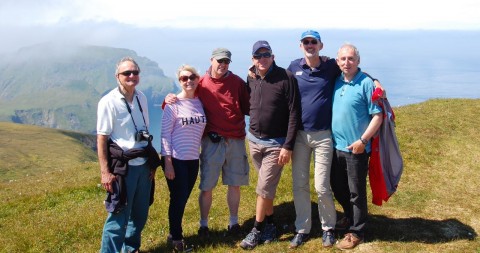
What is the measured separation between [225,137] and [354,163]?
329 cm

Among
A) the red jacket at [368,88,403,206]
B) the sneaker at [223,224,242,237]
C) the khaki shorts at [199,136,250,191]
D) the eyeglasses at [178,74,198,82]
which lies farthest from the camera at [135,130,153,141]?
the red jacket at [368,88,403,206]

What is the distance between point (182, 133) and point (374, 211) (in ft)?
22.0

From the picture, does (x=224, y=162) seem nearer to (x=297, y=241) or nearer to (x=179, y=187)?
(x=179, y=187)

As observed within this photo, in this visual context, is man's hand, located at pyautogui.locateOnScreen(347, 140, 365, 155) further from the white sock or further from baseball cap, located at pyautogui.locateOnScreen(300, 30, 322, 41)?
the white sock

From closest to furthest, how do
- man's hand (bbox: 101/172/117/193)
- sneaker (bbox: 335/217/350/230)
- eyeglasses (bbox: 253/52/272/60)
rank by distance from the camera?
man's hand (bbox: 101/172/117/193) < eyeglasses (bbox: 253/52/272/60) < sneaker (bbox: 335/217/350/230)

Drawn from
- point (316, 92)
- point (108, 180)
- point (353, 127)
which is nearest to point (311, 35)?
Result: point (316, 92)

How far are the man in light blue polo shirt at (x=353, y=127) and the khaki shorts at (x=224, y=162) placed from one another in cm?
241

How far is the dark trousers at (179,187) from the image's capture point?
10312 millimetres

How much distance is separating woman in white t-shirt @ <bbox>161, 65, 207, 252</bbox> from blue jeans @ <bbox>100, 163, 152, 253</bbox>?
27.3 inches

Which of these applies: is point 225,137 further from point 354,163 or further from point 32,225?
point 32,225

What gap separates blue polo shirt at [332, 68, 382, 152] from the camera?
9.48 m

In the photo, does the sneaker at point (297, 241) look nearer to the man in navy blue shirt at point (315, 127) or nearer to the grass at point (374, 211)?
the man in navy blue shirt at point (315, 127)

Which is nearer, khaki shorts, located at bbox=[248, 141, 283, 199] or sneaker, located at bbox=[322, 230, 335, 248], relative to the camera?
khaki shorts, located at bbox=[248, 141, 283, 199]

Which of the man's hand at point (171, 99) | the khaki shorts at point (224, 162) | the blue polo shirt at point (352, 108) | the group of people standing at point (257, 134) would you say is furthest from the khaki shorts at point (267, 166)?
the man's hand at point (171, 99)
